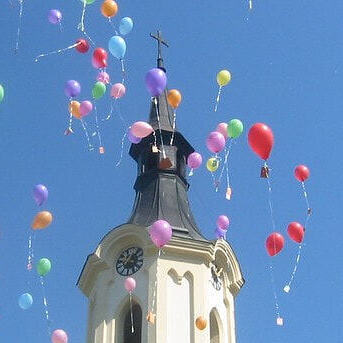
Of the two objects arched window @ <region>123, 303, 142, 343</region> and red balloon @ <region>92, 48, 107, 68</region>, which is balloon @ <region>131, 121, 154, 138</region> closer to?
red balloon @ <region>92, 48, 107, 68</region>

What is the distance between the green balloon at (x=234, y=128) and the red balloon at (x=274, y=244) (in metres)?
2.59

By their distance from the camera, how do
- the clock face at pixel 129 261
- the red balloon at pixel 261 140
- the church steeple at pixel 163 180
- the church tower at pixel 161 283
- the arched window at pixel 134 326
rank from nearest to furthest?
the red balloon at pixel 261 140, the church tower at pixel 161 283, the arched window at pixel 134 326, the clock face at pixel 129 261, the church steeple at pixel 163 180

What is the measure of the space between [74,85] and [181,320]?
9581 mm

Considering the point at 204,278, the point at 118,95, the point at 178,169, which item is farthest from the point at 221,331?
the point at 118,95

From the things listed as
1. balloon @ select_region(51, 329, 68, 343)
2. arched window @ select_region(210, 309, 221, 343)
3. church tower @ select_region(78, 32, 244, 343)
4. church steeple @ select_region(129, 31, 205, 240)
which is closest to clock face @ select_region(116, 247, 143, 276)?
church tower @ select_region(78, 32, 244, 343)

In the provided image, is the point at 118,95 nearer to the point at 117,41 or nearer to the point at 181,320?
the point at 117,41

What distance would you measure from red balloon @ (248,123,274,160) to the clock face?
1101 centimetres

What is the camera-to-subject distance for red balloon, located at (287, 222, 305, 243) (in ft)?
70.8

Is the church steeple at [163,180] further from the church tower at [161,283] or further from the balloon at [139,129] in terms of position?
the balloon at [139,129]

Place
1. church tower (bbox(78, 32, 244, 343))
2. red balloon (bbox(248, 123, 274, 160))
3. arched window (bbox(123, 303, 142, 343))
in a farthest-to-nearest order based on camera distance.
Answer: arched window (bbox(123, 303, 142, 343))
church tower (bbox(78, 32, 244, 343))
red balloon (bbox(248, 123, 274, 160))

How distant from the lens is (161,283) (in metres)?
29.3

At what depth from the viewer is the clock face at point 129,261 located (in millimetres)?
30344

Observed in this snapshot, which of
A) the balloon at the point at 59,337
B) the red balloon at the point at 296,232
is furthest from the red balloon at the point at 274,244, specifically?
the balloon at the point at 59,337

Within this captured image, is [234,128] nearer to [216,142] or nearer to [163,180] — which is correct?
[216,142]
